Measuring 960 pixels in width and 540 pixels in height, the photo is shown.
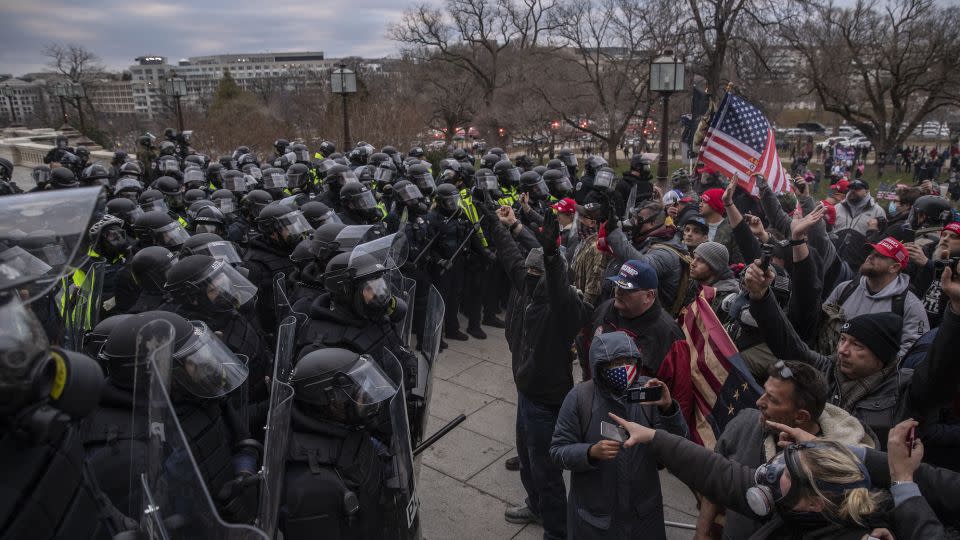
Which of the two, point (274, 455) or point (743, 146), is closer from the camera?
point (274, 455)

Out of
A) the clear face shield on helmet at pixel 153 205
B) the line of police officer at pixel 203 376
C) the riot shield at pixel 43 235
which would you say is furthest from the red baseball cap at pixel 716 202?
the clear face shield on helmet at pixel 153 205

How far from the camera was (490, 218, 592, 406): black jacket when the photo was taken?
3939 millimetres

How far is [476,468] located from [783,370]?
313cm

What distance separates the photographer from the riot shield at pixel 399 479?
3033 millimetres

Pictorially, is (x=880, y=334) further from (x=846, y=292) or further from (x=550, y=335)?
(x=550, y=335)

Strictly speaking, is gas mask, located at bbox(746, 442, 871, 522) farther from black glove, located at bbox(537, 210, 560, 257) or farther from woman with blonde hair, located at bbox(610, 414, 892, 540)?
black glove, located at bbox(537, 210, 560, 257)

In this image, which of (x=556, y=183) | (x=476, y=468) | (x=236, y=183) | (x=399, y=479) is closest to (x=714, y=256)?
(x=476, y=468)

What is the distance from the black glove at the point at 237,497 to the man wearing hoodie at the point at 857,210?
7828 millimetres

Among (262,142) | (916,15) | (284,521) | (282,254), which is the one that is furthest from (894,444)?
(916,15)

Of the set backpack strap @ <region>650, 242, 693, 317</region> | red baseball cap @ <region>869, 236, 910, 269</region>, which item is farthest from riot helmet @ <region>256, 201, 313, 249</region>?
red baseball cap @ <region>869, 236, 910, 269</region>

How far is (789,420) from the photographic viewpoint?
2863 millimetres

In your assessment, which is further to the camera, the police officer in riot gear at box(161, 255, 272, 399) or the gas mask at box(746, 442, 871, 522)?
the police officer in riot gear at box(161, 255, 272, 399)

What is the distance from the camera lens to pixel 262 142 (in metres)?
23.1

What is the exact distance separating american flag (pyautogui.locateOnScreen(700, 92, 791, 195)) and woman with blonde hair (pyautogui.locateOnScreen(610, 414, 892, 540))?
5178 millimetres
